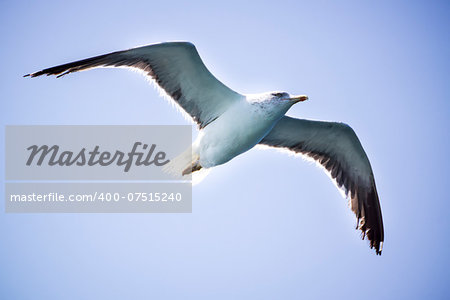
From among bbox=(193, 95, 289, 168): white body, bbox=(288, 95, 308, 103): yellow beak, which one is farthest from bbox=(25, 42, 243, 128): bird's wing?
bbox=(288, 95, 308, 103): yellow beak

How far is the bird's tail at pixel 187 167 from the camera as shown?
6426 mm

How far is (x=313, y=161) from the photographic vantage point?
7230mm

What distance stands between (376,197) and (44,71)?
4.36 m

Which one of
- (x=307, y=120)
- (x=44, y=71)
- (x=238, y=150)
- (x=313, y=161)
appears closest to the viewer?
(x=44, y=71)

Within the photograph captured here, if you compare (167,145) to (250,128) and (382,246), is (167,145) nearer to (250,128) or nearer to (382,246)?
(250,128)

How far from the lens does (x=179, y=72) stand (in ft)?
20.7

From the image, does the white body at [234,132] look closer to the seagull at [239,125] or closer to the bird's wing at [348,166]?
the seagull at [239,125]

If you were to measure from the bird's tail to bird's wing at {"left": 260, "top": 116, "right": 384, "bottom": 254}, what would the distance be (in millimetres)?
1020

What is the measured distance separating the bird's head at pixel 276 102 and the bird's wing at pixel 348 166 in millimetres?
1032

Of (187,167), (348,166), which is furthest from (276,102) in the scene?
(348,166)

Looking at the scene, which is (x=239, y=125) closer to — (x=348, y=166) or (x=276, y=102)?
(x=276, y=102)

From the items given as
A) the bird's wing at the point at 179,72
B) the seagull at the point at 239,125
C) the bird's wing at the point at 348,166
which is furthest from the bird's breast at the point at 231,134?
the bird's wing at the point at 348,166

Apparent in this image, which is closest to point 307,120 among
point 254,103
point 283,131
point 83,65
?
point 283,131

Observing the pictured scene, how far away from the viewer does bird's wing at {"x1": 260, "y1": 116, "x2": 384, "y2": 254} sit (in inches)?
277
